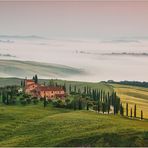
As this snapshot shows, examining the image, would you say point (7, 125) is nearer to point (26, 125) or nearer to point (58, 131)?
point (26, 125)

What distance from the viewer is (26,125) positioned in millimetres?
140875

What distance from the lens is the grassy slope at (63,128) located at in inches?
4108

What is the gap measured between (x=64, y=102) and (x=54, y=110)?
13.8 m

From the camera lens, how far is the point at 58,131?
12650 centimetres

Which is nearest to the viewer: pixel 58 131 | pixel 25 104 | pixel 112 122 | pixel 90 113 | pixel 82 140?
pixel 82 140

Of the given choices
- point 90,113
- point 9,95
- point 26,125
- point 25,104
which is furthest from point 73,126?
point 9,95

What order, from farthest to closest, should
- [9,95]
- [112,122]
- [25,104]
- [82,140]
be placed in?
[9,95], [25,104], [112,122], [82,140]

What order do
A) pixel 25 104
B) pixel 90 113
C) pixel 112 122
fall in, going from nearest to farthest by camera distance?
pixel 112 122
pixel 90 113
pixel 25 104

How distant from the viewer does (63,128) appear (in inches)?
5143

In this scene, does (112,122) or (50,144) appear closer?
(50,144)

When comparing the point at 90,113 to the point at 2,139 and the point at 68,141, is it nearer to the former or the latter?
the point at 2,139

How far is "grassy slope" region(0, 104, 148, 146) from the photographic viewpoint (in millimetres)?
104350

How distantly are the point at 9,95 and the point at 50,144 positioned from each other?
84.0m

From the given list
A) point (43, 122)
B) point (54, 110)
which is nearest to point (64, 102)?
point (54, 110)
